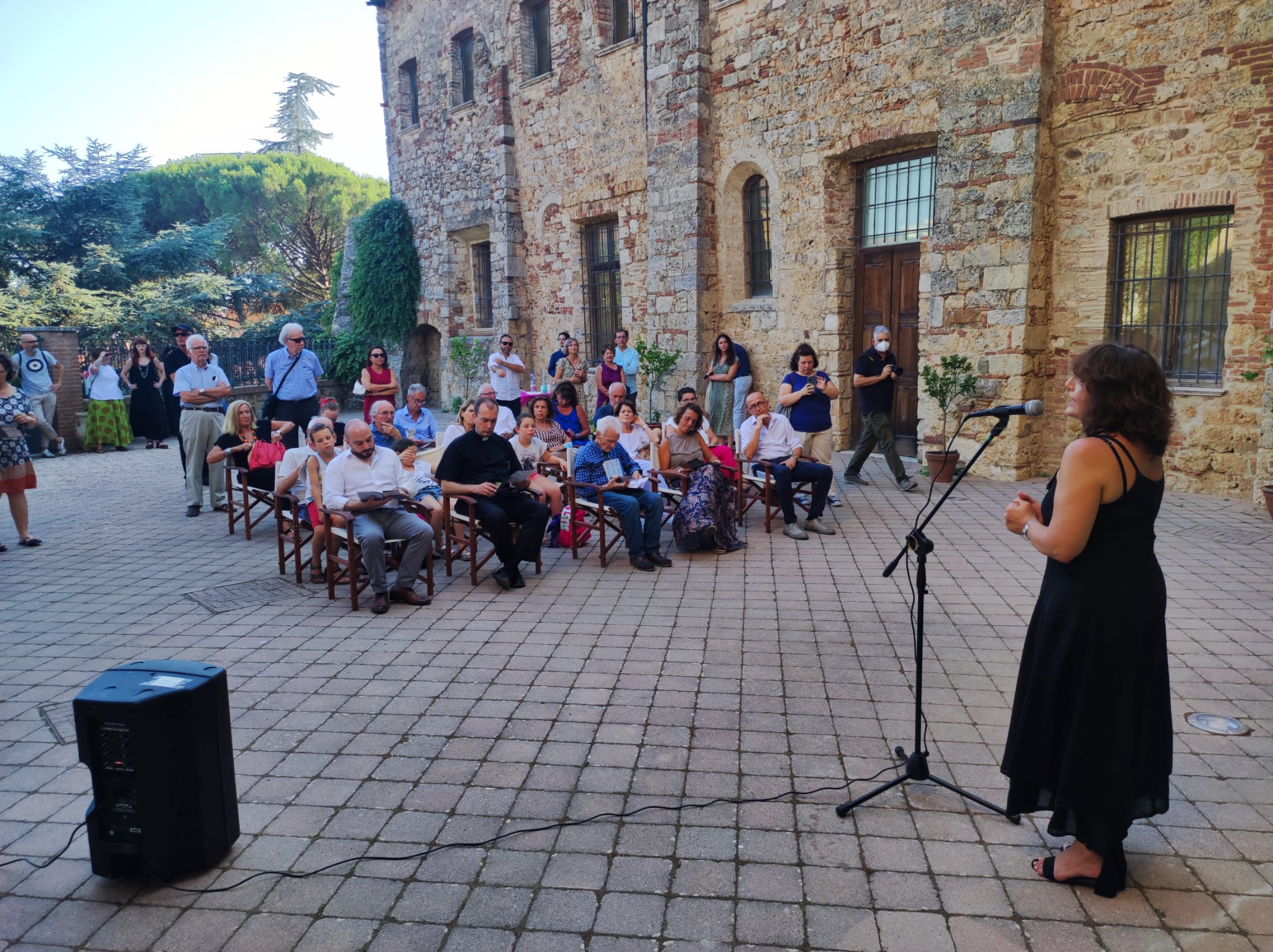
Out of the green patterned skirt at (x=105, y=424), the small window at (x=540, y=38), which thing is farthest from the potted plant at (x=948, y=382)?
the green patterned skirt at (x=105, y=424)

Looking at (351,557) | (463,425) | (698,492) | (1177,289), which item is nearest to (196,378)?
(463,425)

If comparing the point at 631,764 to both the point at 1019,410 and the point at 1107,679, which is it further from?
the point at 1019,410

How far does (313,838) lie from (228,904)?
40cm

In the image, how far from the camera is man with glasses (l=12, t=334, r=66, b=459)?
13016mm

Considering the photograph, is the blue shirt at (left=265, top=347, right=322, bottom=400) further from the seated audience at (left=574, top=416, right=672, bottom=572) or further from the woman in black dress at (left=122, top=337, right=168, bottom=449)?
the woman in black dress at (left=122, top=337, right=168, bottom=449)

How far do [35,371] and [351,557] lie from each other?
10.3m

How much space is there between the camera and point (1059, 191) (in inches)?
377

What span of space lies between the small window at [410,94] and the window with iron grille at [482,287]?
3.43m

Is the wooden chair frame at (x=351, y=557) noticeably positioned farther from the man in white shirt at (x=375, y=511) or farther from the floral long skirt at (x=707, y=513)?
the floral long skirt at (x=707, y=513)

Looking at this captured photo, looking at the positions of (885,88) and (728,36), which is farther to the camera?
(728,36)

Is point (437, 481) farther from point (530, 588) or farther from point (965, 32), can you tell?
point (965, 32)

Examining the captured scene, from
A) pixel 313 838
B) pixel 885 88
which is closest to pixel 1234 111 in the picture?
pixel 885 88

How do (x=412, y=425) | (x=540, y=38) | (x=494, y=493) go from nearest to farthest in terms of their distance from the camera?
(x=494, y=493) → (x=412, y=425) → (x=540, y=38)

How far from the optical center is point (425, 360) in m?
21.5
